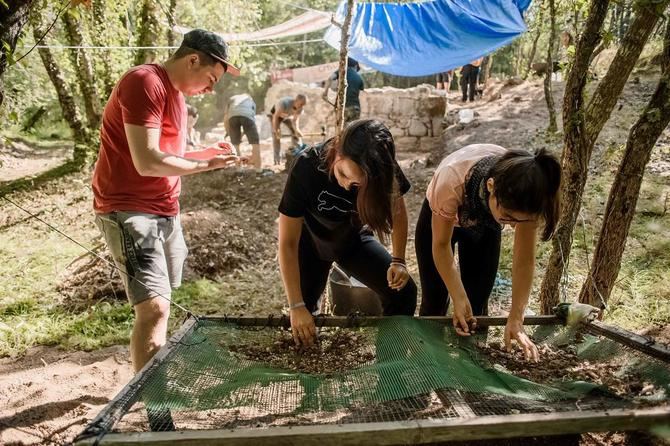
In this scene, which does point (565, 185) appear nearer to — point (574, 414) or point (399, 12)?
point (574, 414)

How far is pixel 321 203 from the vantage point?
185cm

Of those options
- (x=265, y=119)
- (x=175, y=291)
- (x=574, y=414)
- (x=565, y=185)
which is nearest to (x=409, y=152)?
(x=265, y=119)

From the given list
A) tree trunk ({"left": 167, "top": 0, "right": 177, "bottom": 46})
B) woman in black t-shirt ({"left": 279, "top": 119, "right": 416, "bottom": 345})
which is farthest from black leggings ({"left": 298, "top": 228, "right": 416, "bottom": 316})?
tree trunk ({"left": 167, "top": 0, "right": 177, "bottom": 46})

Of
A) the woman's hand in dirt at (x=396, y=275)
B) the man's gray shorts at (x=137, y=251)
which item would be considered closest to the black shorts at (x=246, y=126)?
the man's gray shorts at (x=137, y=251)

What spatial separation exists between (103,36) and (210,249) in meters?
4.24

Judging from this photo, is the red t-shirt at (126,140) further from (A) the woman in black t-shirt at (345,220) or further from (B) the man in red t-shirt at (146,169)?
(A) the woman in black t-shirt at (345,220)

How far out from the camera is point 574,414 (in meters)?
1.19

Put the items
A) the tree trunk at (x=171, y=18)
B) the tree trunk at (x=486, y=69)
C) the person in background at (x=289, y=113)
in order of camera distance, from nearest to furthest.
→ the tree trunk at (x=171, y=18) < the person in background at (x=289, y=113) < the tree trunk at (x=486, y=69)

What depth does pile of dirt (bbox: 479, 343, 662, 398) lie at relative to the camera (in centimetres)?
153

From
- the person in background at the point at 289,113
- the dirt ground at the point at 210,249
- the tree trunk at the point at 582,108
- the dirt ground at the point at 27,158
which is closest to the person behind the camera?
the tree trunk at the point at 582,108

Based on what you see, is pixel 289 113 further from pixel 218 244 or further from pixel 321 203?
pixel 321 203

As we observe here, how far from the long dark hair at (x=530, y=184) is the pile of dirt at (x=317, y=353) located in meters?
0.82

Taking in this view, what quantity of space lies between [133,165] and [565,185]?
197 cm

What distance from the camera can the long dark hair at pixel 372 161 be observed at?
1517mm
